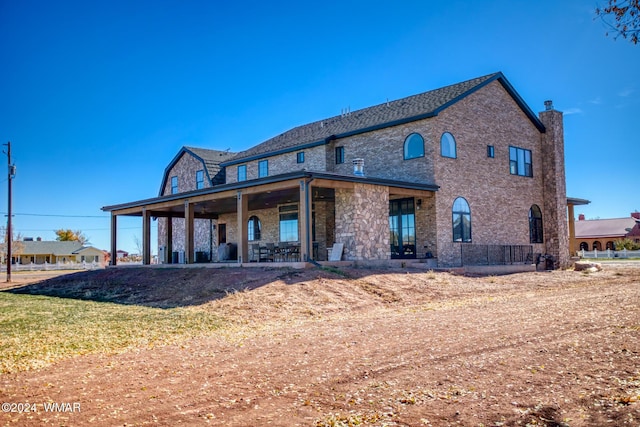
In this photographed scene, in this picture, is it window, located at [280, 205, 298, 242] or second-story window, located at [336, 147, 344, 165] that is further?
window, located at [280, 205, 298, 242]

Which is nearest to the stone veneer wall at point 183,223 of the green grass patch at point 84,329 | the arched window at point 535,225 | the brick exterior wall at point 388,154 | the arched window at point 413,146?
the brick exterior wall at point 388,154

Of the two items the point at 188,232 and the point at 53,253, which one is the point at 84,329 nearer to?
the point at 188,232

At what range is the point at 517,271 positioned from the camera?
22.5 meters

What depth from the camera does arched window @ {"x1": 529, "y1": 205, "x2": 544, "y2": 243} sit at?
26.5 meters

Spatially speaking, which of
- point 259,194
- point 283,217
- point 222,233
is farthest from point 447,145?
point 222,233

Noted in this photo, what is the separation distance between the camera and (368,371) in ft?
21.6

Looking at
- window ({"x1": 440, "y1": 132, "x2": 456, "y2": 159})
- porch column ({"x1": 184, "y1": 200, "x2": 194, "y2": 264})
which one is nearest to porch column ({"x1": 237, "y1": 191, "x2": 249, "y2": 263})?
porch column ({"x1": 184, "y1": 200, "x2": 194, "y2": 264})

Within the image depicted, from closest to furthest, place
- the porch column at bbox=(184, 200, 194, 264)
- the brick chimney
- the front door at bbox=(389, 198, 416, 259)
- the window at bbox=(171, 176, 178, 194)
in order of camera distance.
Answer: the porch column at bbox=(184, 200, 194, 264) → the front door at bbox=(389, 198, 416, 259) → the brick chimney → the window at bbox=(171, 176, 178, 194)

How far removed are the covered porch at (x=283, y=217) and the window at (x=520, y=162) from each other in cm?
658

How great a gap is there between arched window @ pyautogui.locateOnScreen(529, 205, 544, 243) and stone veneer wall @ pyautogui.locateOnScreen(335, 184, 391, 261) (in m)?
10.4

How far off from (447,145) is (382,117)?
3.53 metres

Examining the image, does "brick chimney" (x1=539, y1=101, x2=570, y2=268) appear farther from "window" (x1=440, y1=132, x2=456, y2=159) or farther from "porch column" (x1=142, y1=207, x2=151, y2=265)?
"porch column" (x1=142, y1=207, x2=151, y2=265)

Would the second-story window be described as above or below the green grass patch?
above

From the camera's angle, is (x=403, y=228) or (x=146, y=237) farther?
(x=146, y=237)
